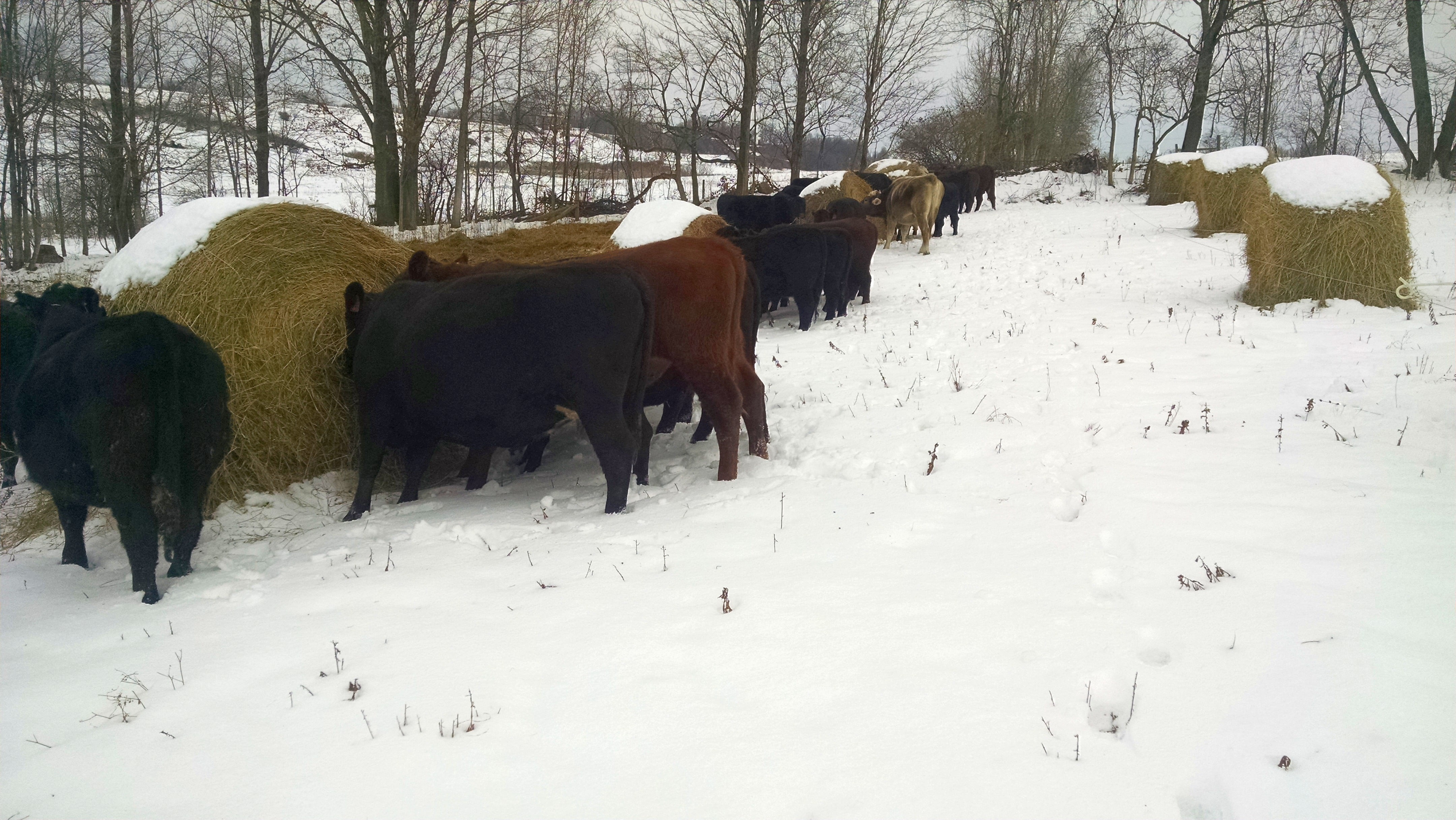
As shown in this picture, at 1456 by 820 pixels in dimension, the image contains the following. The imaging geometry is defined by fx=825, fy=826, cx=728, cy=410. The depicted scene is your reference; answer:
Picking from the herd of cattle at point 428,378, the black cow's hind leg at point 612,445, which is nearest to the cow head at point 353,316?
the herd of cattle at point 428,378

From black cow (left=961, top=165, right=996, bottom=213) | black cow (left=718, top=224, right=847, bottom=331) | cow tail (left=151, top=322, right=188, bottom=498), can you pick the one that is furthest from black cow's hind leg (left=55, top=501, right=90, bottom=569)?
black cow (left=961, top=165, right=996, bottom=213)

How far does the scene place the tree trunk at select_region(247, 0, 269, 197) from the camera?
651 inches

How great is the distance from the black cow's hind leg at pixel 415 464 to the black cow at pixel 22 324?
184cm

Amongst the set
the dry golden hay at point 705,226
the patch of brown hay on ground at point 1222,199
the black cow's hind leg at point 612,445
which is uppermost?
the patch of brown hay on ground at point 1222,199

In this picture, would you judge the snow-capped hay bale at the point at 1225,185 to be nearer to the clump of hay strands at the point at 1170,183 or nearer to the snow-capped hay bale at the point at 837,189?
the clump of hay strands at the point at 1170,183

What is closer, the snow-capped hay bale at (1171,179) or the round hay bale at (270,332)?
the round hay bale at (270,332)

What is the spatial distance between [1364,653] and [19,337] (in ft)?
22.2

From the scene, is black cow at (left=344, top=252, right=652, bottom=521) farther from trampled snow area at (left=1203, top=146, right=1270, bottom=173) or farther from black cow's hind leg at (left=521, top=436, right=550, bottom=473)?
trampled snow area at (left=1203, top=146, right=1270, bottom=173)

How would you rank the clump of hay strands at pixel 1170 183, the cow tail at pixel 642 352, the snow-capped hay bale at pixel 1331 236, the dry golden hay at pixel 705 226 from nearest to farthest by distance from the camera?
the cow tail at pixel 642 352
the snow-capped hay bale at pixel 1331 236
the dry golden hay at pixel 705 226
the clump of hay strands at pixel 1170 183

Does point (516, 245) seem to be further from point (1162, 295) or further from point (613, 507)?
point (1162, 295)

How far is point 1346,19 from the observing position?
69.6 ft

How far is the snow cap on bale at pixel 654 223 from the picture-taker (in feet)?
30.1

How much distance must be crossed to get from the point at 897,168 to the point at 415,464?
2283cm

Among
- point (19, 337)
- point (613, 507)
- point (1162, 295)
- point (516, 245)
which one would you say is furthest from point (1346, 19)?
point (19, 337)
